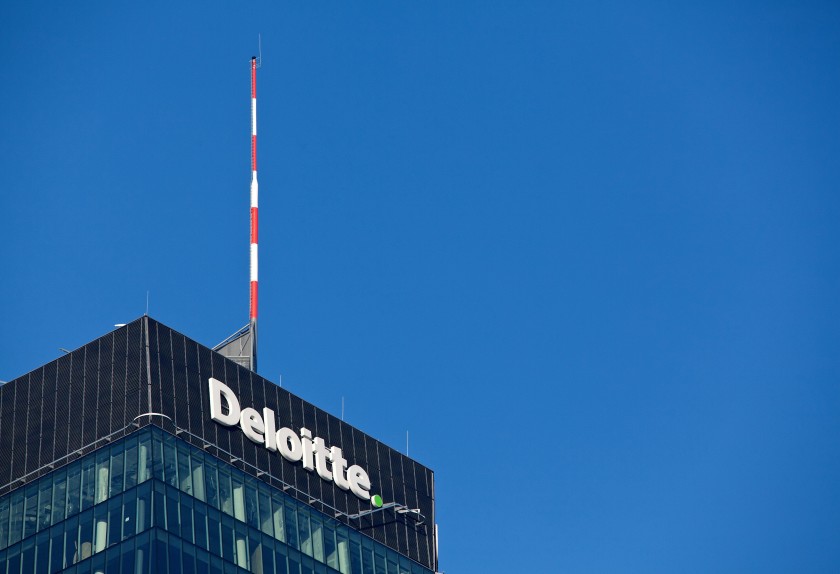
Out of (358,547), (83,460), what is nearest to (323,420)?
(358,547)

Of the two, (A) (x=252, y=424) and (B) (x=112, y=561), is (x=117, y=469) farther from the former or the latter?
(A) (x=252, y=424)

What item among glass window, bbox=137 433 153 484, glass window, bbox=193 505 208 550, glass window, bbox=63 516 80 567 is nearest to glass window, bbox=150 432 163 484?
glass window, bbox=137 433 153 484

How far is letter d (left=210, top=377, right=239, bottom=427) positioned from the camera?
403 feet

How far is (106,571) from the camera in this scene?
112812mm

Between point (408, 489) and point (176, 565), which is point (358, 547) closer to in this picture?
point (408, 489)

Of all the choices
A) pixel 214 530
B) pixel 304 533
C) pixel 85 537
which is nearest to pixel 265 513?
pixel 304 533

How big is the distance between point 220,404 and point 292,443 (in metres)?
6.30

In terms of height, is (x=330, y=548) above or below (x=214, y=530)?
above

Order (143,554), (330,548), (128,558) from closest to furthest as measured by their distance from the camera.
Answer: (143,554)
(128,558)
(330,548)

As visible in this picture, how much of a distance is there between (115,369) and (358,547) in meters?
19.1

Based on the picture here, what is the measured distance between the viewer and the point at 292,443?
419ft

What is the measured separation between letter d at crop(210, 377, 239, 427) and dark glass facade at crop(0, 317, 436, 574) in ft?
1.90

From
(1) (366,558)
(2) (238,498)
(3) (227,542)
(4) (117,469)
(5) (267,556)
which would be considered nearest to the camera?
(4) (117,469)

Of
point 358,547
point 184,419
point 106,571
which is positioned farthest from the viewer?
point 358,547
